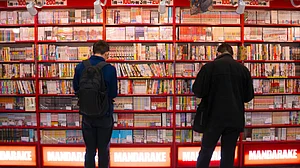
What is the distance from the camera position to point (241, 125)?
3029mm

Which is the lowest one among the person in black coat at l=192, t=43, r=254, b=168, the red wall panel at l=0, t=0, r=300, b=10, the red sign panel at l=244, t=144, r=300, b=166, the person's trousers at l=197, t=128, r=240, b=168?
the red sign panel at l=244, t=144, r=300, b=166

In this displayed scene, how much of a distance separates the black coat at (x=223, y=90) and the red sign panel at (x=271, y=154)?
1552 millimetres

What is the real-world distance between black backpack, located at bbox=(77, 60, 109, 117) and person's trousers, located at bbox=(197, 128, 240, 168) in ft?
3.76

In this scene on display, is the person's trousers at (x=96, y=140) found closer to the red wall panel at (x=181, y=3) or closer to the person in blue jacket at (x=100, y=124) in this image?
the person in blue jacket at (x=100, y=124)

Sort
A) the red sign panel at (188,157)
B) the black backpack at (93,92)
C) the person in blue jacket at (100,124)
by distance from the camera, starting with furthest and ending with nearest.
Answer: the red sign panel at (188,157) < the person in blue jacket at (100,124) < the black backpack at (93,92)

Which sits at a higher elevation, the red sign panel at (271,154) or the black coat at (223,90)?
the black coat at (223,90)

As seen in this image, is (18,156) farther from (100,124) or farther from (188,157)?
(188,157)

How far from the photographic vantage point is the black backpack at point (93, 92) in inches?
112

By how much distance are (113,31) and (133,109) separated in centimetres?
125

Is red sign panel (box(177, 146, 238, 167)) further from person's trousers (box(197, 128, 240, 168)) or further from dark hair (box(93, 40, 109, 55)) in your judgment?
dark hair (box(93, 40, 109, 55))

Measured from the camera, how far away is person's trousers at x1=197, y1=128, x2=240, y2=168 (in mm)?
3047

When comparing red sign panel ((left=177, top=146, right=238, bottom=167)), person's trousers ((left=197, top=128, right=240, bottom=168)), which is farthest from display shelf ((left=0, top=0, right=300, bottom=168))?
person's trousers ((left=197, top=128, right=240, bottom=168))

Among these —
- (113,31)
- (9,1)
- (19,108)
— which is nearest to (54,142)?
(19,108)

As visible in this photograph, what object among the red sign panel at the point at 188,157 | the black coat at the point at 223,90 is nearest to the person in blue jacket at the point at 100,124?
the black coat at the point at 223,90
